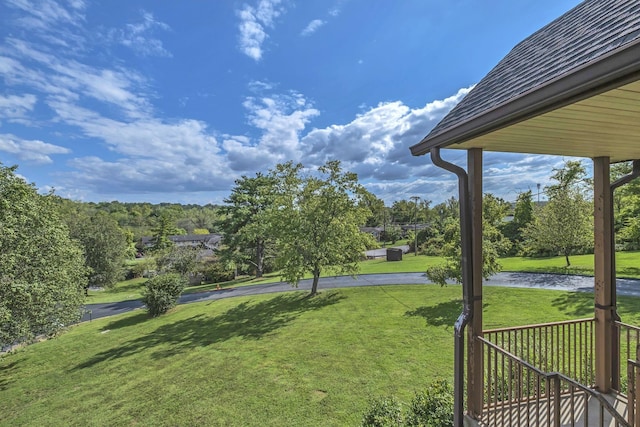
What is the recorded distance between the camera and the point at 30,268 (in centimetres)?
952

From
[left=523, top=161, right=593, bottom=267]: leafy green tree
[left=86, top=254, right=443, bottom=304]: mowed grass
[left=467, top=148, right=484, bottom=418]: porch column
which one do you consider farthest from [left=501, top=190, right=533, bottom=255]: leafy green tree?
[left=467, top=148, right=484, bottom=418]: porch column

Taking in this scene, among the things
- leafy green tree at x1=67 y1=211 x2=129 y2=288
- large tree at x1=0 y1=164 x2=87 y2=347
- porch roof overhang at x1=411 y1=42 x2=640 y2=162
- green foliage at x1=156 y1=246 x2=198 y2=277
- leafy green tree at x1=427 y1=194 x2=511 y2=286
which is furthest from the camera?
leafy green tree at x1=67 y1=211 x2=129 y2=288

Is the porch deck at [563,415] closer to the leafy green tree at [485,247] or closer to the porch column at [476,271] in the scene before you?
the porch column at [476,271]

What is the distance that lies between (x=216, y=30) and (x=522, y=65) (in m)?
10.1

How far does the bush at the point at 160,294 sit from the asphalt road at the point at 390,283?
2.70 meters

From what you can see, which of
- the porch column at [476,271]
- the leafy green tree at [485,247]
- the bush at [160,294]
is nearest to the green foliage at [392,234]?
the leafy green tree at [485,247]

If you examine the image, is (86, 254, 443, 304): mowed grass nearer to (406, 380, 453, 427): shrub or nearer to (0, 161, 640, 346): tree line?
(0, 161, 640, 346): tree line

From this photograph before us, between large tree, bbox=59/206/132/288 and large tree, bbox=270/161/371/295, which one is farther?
large tree, bbox=59/206/132/288

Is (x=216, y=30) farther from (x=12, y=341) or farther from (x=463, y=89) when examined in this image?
(x=12, y=341)

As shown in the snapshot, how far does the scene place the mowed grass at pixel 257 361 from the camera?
20.1ft

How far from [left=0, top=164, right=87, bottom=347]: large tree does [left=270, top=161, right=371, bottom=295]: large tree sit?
809 cm

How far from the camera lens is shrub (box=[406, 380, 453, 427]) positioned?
12.5 ft

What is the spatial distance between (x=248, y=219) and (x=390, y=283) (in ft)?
46.8

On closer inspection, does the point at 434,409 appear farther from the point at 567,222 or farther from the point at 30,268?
the point at 567,222
